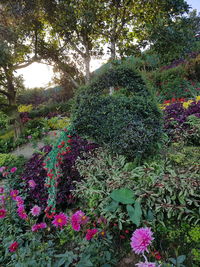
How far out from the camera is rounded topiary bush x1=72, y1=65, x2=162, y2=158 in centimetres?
226

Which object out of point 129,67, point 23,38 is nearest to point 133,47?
point 23,38

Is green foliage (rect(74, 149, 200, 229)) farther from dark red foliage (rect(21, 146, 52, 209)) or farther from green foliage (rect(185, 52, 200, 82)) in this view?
green foliage (rect(185, 52, 200, 82))

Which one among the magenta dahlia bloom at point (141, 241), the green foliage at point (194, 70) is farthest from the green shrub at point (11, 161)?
the green foliage at point (194, 70)

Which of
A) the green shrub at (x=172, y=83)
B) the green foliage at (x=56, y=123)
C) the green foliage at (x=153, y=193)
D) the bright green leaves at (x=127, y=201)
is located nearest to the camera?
the bright green leaves at (x=127, y=201)

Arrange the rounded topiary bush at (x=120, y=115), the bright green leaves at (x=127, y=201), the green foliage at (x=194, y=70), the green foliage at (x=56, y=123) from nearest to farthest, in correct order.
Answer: the bright green leaves at (x=127, y=201), the rounded topiary bush at (x=120, y=115), the green foliage at (x=56, y=123), the green foliage at (x=194, y=70)

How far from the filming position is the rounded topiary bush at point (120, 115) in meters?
2.26

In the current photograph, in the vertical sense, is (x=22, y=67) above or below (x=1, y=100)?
above

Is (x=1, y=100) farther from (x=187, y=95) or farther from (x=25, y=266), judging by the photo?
(x=187, y=95)

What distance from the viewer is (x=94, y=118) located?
2.43 m

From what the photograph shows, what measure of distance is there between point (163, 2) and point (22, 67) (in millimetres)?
5118

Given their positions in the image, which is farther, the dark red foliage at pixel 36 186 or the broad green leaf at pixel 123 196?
the dark red foliage at pixel 36 186

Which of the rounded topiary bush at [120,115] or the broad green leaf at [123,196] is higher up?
the rounded topiary bush at [120,115]

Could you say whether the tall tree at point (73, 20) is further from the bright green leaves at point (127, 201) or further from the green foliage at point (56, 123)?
the bright green leaves at point (127, 201)

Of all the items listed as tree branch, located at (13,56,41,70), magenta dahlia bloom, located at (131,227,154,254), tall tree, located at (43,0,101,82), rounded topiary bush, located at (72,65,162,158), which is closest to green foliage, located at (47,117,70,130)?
tree branch, located at (13,56,41,70)
